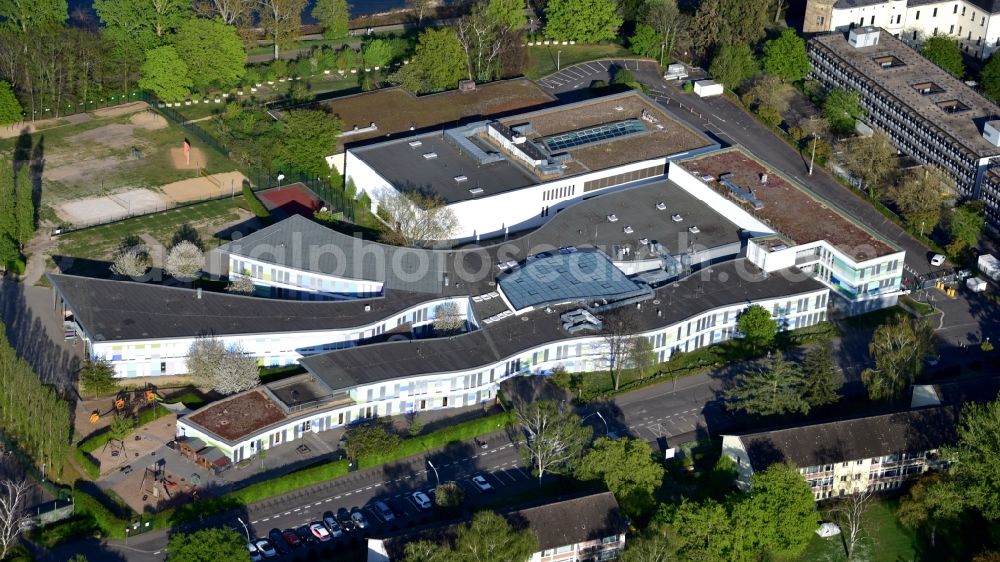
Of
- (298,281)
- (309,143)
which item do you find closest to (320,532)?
(298,281)

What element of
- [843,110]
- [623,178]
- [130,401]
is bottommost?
[130,401]

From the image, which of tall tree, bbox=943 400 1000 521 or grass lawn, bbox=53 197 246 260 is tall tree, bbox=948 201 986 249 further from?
grass lawn, bbox=53 197 246 260

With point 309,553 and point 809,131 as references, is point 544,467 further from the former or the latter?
point 809,131

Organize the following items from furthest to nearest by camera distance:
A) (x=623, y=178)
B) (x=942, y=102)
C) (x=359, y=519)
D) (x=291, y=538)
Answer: (x=942, y=102)
(x=623, y=178)
(x=359, y=519)
(x=291, y=538)

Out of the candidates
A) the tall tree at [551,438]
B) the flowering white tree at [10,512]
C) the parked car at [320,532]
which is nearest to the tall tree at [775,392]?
the tall tree at [551,438]

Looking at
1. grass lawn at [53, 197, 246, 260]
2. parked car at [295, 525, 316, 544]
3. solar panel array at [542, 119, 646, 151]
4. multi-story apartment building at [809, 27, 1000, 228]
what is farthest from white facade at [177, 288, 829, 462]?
solar panel array at [542, 119, 646, 151]

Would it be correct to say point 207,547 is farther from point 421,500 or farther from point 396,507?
point 421,500

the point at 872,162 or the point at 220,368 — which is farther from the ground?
the point at 872,162

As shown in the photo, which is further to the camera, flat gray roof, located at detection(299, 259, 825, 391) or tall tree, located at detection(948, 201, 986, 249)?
tall tree, located at detection(948, 201, 986, 249)
